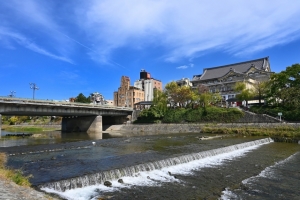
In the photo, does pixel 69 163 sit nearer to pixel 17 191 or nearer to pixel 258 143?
pixel 17 191

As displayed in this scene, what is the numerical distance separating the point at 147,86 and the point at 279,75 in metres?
74.9

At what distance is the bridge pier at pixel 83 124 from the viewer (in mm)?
55969

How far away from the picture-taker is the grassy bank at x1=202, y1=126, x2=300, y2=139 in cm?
3457

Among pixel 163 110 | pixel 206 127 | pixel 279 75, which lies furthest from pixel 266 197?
pixel 163 110

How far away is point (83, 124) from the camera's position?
5956 centimetres

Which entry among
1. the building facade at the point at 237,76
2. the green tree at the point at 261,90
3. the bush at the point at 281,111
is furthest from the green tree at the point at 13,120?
the green tree at the point at 261,90

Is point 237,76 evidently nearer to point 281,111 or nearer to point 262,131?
point 281,111

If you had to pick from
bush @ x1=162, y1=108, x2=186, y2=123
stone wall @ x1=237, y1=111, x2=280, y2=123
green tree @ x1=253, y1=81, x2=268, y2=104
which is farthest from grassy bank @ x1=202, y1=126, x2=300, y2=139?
green tree @ x1=253, y1=81, x2=268, y2=104

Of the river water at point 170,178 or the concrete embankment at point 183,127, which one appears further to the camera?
the concrete embankment at point 183,127

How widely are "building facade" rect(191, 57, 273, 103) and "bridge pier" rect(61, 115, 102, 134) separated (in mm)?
41331

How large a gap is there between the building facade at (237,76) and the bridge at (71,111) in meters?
31.6

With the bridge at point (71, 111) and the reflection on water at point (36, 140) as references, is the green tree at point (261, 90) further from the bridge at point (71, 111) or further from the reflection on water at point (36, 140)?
the reflection on water at point (36, 140)

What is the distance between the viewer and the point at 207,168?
1634 cm

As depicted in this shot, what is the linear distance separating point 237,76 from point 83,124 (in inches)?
1963
